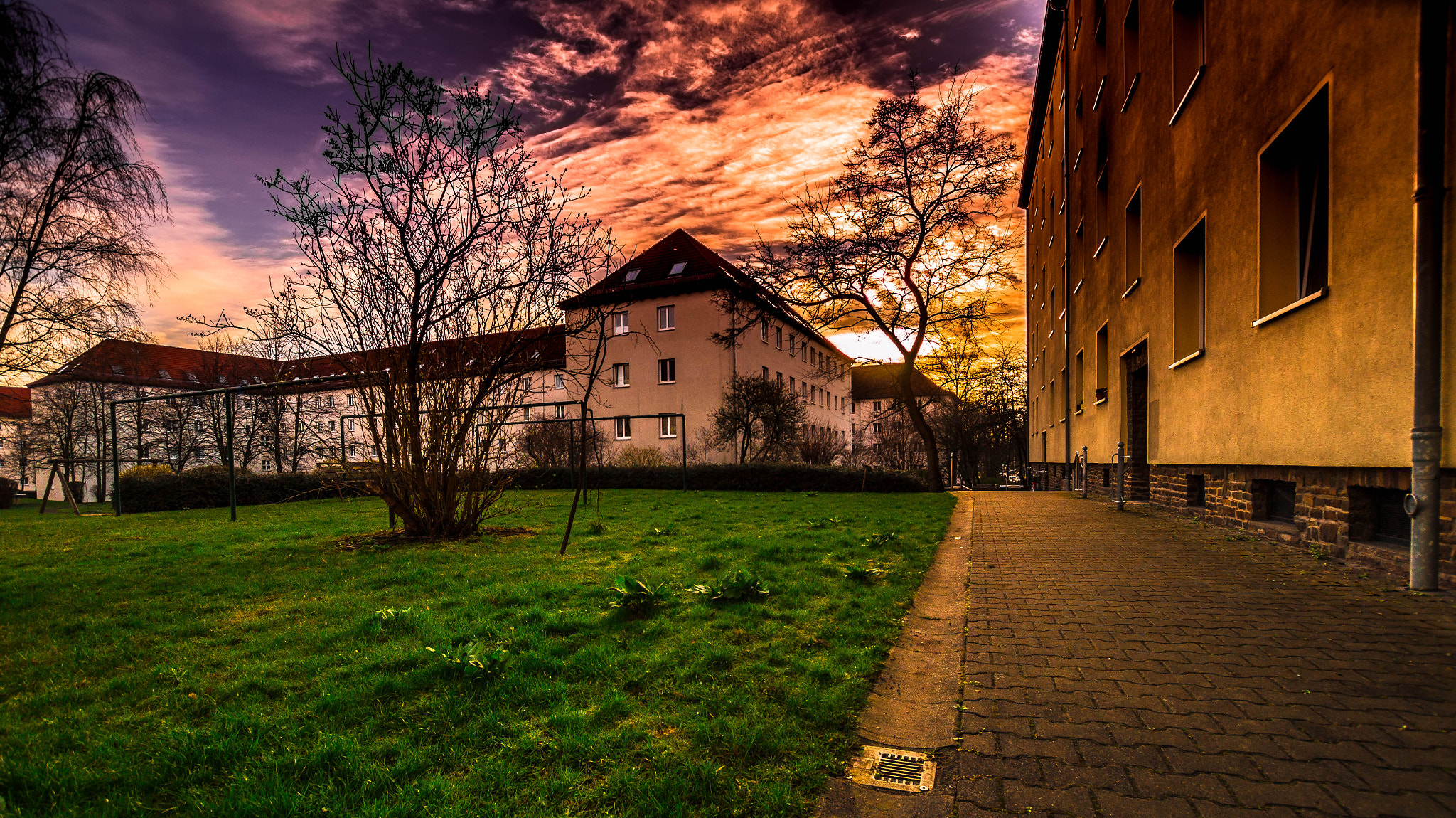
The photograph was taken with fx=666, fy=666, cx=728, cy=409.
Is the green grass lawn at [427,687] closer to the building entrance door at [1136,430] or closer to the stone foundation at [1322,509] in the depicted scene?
the stone foundation at [1322,509]

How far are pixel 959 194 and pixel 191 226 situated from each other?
729 inches

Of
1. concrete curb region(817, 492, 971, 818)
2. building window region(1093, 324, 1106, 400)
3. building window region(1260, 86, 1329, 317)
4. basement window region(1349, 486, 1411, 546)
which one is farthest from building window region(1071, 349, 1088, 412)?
concrete curb region(817, 492, 971, 818)

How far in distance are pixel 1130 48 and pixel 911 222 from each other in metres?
8.32

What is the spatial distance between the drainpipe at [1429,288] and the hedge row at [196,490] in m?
17.1

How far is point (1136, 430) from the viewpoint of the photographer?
11.6m

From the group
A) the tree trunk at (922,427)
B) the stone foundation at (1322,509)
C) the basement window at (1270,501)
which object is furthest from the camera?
the tree trunk at (922,427)

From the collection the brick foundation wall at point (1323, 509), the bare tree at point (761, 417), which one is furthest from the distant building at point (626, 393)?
the brick foundation wall at point (1323, 509)

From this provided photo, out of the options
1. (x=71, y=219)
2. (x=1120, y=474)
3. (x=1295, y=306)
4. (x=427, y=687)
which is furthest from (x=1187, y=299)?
(x=71, y=219)

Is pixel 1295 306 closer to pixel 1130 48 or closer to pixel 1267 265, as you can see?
pixel 1267 265

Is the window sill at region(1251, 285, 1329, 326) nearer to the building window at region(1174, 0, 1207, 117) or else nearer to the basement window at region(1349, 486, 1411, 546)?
the basement window at region(1349, 486, 1411, 546)

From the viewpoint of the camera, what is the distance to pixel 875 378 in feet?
261

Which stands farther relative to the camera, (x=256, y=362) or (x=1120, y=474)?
(x=256, y=362)

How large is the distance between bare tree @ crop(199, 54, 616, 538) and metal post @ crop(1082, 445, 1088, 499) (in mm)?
12022

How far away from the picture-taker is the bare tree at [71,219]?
35.3 feet
